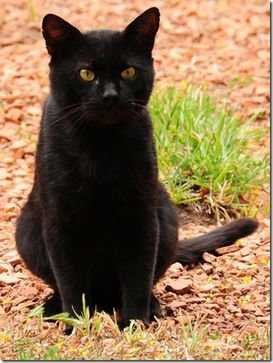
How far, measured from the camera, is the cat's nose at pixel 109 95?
3613mm

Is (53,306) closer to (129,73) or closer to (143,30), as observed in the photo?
(129,73)

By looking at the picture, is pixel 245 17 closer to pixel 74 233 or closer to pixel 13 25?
pixel 13 25

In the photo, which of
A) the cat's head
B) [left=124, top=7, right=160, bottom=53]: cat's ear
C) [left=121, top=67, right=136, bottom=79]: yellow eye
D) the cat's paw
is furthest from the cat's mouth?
the cat's paw

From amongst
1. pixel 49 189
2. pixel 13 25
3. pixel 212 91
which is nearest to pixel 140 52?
pixel 49 189

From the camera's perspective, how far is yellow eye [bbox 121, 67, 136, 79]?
371 centimetres

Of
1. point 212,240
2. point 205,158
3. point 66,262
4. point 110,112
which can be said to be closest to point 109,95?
point 110,112

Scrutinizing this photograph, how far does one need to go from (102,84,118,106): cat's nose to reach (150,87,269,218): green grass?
65.3 inches

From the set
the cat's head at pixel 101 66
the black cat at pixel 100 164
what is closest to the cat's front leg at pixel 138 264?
the black cat at pixel 100 164

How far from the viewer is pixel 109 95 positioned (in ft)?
11.9

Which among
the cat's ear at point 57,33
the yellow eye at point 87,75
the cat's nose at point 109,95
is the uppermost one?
the cat's ear at point 57,33

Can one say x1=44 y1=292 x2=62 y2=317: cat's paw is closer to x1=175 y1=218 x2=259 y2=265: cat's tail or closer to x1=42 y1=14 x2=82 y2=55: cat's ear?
x1=175 y1=218 x2=259 y2=265: cat's tail

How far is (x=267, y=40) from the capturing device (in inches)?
289

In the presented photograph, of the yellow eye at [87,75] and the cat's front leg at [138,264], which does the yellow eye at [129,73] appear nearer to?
the yellow eye at [87,75]

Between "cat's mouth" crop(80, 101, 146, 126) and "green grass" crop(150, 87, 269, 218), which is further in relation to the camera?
"green grass" crop(150, 87, 269, 218)
